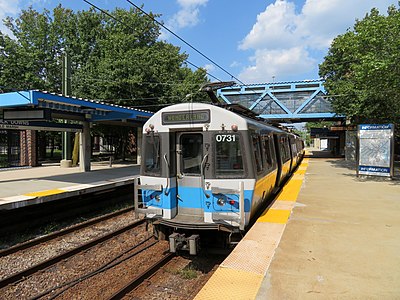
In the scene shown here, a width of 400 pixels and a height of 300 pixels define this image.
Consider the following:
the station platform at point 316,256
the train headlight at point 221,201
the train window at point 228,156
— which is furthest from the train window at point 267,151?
the train headlight at point 221,201

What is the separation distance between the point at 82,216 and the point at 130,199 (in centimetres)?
297

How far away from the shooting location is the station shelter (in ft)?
33.0

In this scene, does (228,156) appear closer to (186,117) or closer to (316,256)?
(186,117)

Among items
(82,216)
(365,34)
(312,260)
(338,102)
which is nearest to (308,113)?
(338,102)

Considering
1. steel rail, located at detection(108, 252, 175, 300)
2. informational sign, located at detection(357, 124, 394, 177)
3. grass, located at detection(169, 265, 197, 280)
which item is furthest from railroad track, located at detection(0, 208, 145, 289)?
informational sign, located at detection(357, 124, 394, 177)

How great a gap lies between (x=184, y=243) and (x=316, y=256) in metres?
2.28

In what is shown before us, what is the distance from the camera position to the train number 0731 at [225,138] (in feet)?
18.0

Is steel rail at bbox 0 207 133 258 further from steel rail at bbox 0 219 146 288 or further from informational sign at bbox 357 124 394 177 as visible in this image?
informational sign at bbox 357 124 394 177

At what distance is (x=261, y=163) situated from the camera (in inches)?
248

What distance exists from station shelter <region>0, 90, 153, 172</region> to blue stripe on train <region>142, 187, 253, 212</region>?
6.17 metres

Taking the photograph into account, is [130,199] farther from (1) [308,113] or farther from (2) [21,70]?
(1) [308,113]

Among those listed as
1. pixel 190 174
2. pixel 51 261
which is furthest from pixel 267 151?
pixel 51 261

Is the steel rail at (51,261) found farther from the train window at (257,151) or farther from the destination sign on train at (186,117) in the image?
the train window at (257,151)

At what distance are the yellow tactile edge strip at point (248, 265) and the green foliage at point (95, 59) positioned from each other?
16386 millimetres
